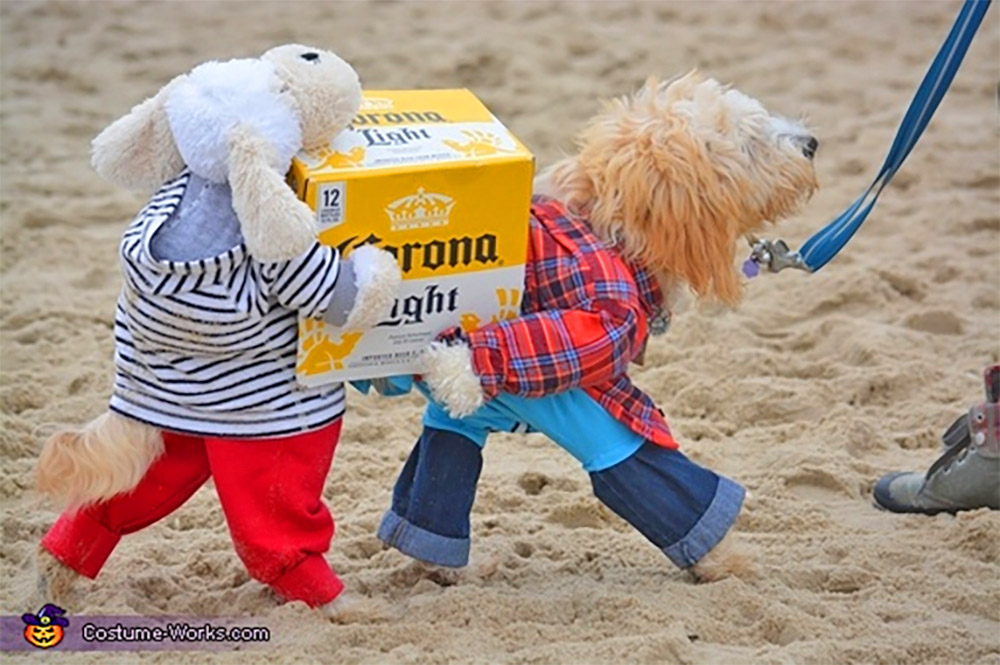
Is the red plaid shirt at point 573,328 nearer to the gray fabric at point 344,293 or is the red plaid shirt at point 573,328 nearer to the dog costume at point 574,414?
the dog costume at point 574,414

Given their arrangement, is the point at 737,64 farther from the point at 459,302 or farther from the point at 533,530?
the point at 459,302

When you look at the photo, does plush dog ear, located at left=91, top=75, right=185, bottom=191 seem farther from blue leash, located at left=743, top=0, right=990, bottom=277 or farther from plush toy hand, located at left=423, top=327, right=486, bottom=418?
→ blue leash, located at left=743, top=0, right=990, bottom=277

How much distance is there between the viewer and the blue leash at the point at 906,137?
3.11 metres

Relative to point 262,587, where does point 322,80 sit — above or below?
above

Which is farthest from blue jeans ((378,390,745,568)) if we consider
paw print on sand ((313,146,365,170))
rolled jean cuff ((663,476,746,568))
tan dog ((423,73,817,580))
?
paw print on sand ((313,146,365,170))

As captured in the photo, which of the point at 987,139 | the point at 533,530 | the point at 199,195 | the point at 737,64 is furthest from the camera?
the point at 737,64

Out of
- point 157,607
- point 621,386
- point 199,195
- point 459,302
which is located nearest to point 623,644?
point 621,386

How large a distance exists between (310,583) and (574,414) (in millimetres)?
607

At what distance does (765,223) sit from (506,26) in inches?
157

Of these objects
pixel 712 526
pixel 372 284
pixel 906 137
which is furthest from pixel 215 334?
pixel 906 137

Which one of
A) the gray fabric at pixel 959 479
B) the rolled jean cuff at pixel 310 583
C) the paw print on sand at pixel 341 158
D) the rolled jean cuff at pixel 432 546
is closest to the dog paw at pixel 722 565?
the rolled jean cuff at pixel 432 546

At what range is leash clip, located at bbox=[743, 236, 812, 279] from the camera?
3248 mm

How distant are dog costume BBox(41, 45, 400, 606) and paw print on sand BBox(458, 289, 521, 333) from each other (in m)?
0.20

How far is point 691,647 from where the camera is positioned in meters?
2.91
